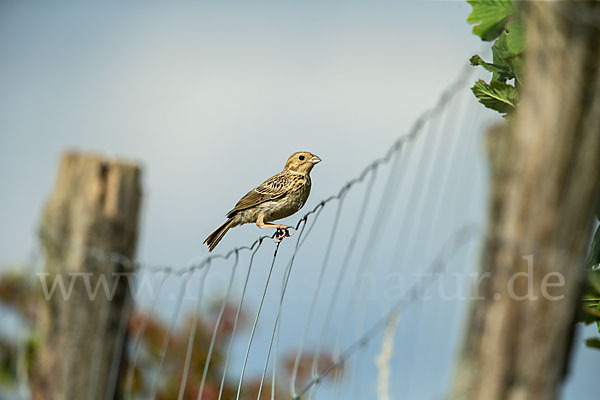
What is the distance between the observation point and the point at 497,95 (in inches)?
131

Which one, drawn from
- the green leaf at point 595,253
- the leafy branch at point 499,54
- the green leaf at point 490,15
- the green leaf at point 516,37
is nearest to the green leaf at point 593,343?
the green leaf at point 595,253

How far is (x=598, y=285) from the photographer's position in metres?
2.91

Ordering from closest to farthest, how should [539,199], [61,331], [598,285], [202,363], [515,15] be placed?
[539,199] < [598,285] < [515,15] < [61,331] < [202,363]

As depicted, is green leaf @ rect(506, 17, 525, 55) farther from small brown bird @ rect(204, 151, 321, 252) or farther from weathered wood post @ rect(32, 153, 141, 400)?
small brown bird @ rect(204, 151, 321, 252)

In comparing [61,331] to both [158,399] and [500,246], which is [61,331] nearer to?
[500,246]

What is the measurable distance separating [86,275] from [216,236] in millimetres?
1813

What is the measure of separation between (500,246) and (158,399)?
8.83m

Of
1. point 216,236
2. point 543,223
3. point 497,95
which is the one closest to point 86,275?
point 216,236

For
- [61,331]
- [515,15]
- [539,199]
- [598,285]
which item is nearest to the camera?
[539,199]

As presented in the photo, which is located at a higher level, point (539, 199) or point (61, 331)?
point (539, 199)

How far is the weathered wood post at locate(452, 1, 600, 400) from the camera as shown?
1.83m

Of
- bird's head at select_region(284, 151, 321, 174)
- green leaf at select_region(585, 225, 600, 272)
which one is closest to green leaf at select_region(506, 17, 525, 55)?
green leaf at select_region(585, 225, 600, 272)

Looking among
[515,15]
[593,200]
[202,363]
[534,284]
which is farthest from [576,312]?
[202,363]

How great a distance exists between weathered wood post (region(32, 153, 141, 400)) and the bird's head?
233cm
